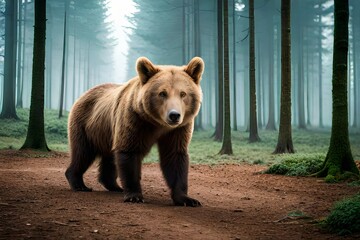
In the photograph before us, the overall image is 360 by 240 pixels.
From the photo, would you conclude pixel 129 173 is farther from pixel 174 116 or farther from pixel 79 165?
pixel 79 165

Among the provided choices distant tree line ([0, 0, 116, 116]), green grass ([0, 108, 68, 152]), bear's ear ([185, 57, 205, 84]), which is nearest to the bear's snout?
bear's ear ([185, 57, 205, 84])

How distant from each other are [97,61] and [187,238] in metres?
60.5

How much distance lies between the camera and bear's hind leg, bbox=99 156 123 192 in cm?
798

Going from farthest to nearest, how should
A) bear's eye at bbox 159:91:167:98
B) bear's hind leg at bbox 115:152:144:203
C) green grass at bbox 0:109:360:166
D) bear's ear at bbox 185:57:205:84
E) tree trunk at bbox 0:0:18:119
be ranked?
tree trunk at bbox 0:0:18:119, green grass at bbox 0:109:360:166, bear's ear at bbox 185:57:205:84, bear's hind leg at bbox 115:152:144:203, bear's eye at bbox 159:91:167:98

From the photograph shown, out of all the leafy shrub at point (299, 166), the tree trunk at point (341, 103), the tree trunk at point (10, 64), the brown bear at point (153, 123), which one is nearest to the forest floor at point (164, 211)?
the brown bear at point (153, 123)

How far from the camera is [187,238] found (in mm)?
4289

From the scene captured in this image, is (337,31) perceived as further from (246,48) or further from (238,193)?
(246,48)

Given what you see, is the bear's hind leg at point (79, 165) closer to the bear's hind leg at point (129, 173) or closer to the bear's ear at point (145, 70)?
the bear's hind leg at point (129, 173)

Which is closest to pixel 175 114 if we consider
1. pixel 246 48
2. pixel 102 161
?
pixel 102 161

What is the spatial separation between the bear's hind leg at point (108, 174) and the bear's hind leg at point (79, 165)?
0.40 meters

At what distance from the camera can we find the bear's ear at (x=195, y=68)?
21.2 feet

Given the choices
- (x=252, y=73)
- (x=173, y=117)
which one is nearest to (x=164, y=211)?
(x=173, y=117)

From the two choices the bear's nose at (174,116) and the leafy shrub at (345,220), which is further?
the bear's nose at (174,116)

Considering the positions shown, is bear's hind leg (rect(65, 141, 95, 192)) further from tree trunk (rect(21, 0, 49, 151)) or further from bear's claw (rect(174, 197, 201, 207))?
tree trunk (rect(21, 0, 49, 151))
